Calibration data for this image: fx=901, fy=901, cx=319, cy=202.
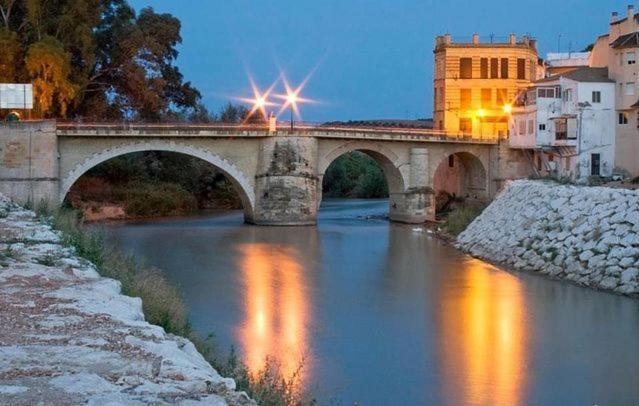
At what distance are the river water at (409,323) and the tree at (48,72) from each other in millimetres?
12491

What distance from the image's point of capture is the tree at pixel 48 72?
44.5 meters

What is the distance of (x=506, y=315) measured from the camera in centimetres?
2186

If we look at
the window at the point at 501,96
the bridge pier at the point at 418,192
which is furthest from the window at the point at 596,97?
the window at the point at 501,96

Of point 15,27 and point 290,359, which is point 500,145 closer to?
point 15,27

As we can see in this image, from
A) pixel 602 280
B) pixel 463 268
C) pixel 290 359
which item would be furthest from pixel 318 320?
pixel 463 268

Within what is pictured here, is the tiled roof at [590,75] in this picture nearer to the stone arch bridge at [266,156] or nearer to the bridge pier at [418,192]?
the stone arch bridge at [266,156]

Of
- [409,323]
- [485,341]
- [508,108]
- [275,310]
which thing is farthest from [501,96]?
[485,341]

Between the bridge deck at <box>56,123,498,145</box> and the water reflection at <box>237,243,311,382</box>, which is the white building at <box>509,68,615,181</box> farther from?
the water reflection at <box>237,243,311,382</box>

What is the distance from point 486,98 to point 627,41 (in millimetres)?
14299

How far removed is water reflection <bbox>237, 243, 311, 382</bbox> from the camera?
653 inches

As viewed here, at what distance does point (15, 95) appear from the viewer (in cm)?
4425

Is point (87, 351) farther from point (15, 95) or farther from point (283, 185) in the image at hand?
point (283, 185)

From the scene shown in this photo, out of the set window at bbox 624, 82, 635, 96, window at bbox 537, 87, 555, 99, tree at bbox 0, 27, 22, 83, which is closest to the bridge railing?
tree at bbox 0, 27, 22, 83

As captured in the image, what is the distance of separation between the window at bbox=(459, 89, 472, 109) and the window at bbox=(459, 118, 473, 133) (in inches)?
34.4
